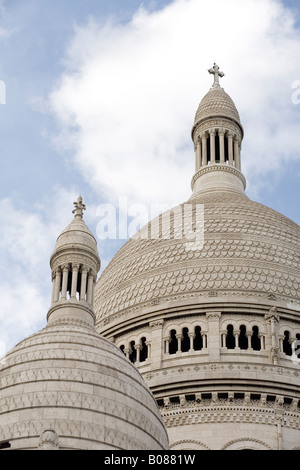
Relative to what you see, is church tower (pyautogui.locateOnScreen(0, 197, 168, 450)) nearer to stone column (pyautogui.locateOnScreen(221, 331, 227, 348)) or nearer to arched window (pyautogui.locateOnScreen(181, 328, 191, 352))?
stone column (pyautogui.locateOnScreen(221, 331, 227, 348))

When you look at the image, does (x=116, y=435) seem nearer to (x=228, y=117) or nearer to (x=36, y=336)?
(x=36, y=336)

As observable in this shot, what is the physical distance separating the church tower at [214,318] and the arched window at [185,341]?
0.14 feet

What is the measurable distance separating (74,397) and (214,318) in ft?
46.6

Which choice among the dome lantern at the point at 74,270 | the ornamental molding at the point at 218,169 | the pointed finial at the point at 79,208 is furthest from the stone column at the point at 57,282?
the ornamental molding at the point at 218,169

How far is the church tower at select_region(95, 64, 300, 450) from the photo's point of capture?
1615 inches

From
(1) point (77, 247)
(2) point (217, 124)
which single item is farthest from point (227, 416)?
(2) point (217, 124)

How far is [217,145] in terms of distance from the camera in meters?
54.9

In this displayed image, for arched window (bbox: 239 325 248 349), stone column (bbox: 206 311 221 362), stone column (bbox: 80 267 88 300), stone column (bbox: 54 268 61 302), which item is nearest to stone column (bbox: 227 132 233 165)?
stone column (bbox: 206 311 221 362)

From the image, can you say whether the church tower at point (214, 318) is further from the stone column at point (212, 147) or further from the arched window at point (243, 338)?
the stone column at point (212, 147)

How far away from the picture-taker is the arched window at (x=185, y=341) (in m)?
44.1

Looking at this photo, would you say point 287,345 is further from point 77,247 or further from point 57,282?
point 57,282

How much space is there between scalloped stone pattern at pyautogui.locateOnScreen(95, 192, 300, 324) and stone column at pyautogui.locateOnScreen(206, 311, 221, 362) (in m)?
0.96
